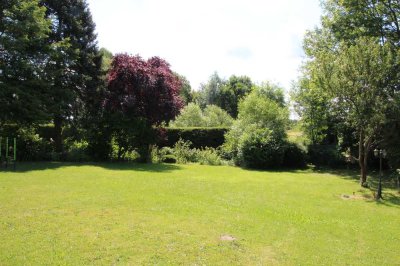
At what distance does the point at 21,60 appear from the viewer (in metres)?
19.2

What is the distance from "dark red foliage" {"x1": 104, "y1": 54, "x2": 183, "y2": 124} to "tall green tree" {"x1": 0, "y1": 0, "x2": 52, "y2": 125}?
157 inches

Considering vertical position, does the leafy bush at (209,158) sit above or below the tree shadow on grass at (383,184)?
above

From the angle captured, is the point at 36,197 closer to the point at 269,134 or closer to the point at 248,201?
the point at 248,201

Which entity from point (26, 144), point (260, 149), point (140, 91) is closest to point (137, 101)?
point (140, 91)

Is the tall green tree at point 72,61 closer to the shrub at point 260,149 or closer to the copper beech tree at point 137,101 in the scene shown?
the copper beech tree at point 137,101

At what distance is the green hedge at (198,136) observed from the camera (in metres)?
26.7

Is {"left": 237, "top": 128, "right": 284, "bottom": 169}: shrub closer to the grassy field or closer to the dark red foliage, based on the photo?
the dark red foliage

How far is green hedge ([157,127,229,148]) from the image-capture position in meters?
26.7

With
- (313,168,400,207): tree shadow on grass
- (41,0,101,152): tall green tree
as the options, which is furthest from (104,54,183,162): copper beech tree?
(313,168,400,207): tree shadow on grass

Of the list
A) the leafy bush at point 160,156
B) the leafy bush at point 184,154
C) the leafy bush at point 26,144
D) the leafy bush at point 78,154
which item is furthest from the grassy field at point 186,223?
the leafy bush at point 184,154

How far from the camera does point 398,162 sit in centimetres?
1838

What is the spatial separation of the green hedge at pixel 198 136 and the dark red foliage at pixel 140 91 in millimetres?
5093

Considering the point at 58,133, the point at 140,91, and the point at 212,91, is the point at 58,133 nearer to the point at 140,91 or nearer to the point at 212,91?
the point at 140,91

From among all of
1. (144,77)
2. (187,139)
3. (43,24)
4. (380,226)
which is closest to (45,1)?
(43,24)
